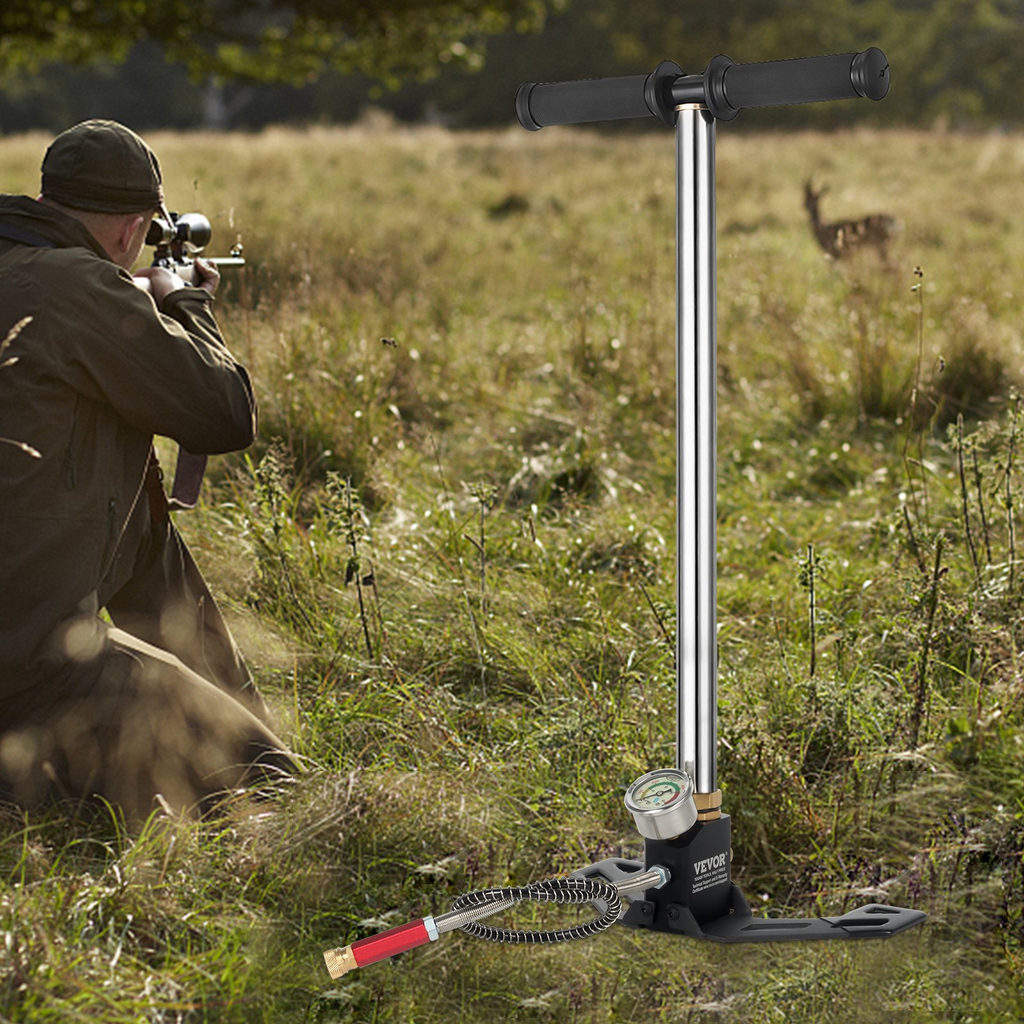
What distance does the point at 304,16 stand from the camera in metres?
14.6

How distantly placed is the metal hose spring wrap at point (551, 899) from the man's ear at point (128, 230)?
5.58 feet

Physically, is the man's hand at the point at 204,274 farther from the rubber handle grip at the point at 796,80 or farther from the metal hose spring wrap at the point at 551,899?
the metal hose spring wrap at the point at 551,899

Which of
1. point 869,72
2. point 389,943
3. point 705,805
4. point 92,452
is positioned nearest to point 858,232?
point 869,72

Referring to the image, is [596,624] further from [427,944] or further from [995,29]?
[995,29]

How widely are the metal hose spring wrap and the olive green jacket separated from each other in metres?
1.13

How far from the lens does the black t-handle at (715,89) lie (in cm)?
263

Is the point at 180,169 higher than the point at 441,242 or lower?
higher

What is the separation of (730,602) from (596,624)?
0.61 m

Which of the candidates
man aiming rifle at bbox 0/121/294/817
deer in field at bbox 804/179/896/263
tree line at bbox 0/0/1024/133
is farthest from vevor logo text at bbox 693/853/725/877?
tree line at bbox 0/0/1024/133

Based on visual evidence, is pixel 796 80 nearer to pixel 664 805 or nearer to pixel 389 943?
pixel 664 805

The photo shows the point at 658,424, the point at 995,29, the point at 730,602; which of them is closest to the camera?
the point at 730,602

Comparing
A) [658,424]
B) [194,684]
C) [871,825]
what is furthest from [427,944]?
[658,424]

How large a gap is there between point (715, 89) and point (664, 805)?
152 centimetres

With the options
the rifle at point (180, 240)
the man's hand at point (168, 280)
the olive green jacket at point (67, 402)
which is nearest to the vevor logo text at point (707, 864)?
the olive green jacket at point (67, 402)
